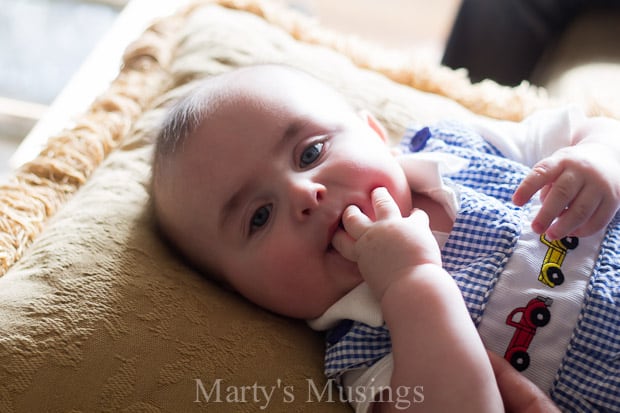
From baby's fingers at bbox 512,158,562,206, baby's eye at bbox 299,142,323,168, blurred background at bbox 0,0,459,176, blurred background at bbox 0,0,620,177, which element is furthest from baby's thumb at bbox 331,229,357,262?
blurred background at bbox 0,0,459,176

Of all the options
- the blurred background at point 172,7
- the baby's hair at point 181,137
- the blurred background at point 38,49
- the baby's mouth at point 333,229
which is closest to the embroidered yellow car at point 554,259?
the baby's mouth at point 333,229

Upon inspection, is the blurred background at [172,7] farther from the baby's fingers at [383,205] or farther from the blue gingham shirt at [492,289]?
the baby's fingers at [383,205]

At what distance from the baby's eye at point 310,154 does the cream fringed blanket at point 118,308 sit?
0.64 ft

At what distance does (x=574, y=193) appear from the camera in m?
0.81

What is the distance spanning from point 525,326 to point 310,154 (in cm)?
33

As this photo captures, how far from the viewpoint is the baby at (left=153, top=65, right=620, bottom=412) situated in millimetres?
733

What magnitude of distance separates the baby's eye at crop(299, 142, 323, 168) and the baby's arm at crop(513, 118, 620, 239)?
25 centimetres

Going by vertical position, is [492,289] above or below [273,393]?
above

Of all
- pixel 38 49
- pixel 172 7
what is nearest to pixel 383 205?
pixel 172 7

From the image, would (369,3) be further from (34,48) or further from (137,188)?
(137,188)

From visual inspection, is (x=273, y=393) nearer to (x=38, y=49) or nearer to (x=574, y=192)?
(x=574, y=192)

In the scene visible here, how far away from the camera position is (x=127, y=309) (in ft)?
2.60

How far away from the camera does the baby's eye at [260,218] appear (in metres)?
0.87

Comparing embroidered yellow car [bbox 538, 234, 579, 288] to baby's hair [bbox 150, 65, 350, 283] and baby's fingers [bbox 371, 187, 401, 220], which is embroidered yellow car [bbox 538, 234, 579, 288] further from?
baby's hair [bbox 150, 65, 350, 283]
